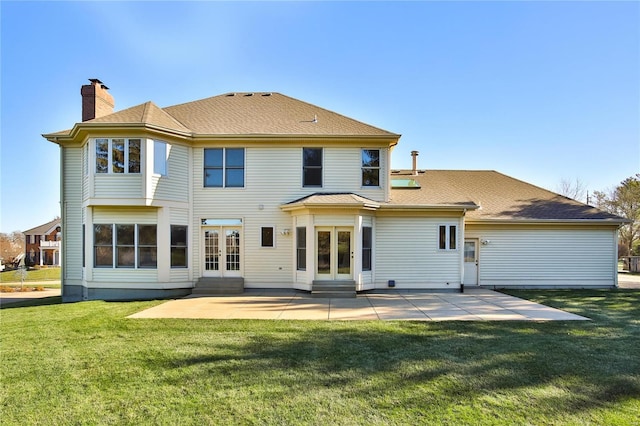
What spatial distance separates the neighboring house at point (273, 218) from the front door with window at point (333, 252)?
5cm

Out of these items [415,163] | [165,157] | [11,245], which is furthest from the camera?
[11,245]

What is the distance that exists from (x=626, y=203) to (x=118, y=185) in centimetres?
4047

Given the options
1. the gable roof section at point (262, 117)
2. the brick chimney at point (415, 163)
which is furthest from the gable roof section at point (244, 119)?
the brick chimney at point (415, 163)

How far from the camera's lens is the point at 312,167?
13.8 meters

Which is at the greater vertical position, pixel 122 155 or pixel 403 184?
pixel 122 155

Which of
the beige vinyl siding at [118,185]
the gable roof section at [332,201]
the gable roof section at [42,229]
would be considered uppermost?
the beige vinyl siding at [118,185]

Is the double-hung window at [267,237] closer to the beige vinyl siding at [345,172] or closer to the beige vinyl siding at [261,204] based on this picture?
the beige vinyl siding at [261,204]

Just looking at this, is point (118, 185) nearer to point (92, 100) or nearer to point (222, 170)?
point (222, 170)

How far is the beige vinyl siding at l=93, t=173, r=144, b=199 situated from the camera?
1225 centimetres

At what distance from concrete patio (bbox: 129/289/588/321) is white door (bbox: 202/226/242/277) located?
3.82 ft

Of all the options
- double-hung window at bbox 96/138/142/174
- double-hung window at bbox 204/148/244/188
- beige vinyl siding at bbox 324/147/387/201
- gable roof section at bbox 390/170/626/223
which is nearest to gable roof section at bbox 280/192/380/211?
beige vinyl siding at bbox 324/147/387/201

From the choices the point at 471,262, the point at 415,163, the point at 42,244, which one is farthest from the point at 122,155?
the point at 42,244

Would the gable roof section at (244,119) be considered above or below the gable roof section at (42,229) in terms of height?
above

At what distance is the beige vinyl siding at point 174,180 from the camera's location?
12.5 meters
